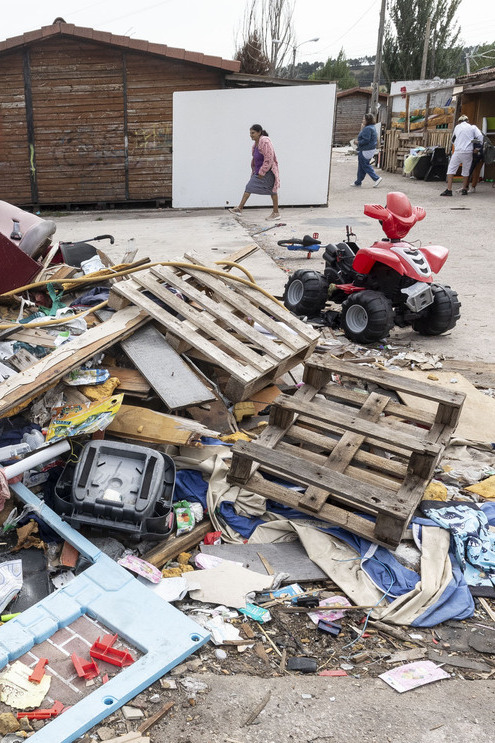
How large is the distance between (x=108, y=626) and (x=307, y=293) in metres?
4.14

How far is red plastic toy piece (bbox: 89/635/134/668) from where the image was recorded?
2.42m

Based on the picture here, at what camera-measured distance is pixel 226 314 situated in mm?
4484

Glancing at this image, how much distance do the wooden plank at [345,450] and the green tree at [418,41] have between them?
47.3 metres

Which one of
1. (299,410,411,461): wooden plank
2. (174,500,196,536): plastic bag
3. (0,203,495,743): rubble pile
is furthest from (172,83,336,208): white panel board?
(174,500,196,536): plastic bag

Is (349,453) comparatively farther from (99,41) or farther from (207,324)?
(99,41)

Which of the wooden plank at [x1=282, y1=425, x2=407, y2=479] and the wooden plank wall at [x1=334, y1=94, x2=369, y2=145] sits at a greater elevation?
the wooden plank wall at [x1=334, y1=94, x2=369, y2=145]

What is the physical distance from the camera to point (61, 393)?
370cm

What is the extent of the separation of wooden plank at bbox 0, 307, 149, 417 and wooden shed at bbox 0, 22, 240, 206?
418 inches

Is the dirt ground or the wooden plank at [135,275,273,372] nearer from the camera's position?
the dirt ground

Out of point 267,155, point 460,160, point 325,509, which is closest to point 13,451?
point 325,509

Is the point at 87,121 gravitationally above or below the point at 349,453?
above

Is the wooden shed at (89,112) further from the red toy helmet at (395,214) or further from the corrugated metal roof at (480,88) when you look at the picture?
the red toy helmet at (395,214)

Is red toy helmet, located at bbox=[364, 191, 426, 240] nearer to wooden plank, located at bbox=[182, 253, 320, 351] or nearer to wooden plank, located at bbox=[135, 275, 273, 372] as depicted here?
wooden plank, located at bbox=[182, 253, 320, 351]

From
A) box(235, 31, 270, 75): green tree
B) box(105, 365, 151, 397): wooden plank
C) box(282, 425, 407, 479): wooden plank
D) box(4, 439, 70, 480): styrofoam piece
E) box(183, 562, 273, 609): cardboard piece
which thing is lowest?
box(183, 562, 273, 609): cardboard piece
